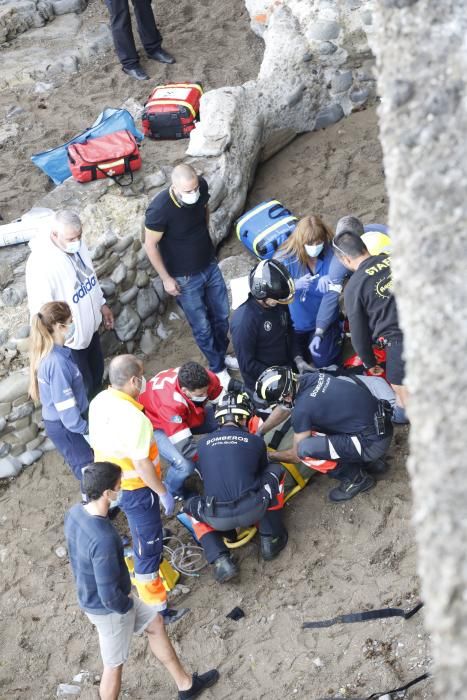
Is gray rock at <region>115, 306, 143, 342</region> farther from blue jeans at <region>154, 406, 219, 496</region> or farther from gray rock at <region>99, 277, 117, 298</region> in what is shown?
blue jeans at <region>154, 406, 219, 496</region>

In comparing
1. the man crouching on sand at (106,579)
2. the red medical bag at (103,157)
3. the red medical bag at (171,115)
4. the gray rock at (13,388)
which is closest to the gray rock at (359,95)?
the red medical bag at (171,115)

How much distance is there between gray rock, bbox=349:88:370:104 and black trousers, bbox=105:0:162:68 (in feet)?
7.82

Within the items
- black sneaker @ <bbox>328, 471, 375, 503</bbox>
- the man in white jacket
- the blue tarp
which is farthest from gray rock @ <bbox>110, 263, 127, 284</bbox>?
black sneaker @ <bbox>328, 471, 375, 503</bbox>

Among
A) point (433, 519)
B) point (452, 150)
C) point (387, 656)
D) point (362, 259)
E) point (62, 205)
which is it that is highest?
point (452, 150)

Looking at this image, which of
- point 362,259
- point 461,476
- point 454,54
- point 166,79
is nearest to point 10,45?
point 166,79

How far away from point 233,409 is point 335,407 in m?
0.61

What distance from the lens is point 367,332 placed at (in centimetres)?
525

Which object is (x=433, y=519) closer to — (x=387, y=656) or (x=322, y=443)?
(x=387, y=656)

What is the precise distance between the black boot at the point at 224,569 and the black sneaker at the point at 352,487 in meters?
0.79

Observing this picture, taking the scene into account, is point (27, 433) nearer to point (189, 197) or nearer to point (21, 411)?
point (21, 411)

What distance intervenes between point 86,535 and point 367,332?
7.21 ft

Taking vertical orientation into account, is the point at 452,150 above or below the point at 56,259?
above

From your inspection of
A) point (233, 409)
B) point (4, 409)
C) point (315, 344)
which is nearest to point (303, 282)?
point (315, 344)

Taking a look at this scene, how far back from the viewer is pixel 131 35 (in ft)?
30.5
